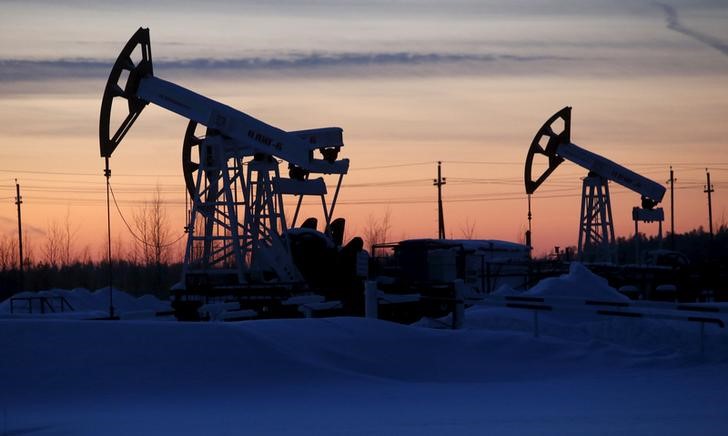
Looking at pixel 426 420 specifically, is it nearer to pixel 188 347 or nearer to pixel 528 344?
pixel 188 347

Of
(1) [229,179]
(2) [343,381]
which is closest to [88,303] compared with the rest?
(1) [229,179]

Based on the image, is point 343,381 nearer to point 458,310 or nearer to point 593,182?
point 458,310

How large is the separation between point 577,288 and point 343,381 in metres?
13.3

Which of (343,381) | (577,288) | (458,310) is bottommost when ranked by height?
(343,381)

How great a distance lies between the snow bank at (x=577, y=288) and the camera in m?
25.5

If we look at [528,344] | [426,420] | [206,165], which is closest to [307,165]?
[206,165]

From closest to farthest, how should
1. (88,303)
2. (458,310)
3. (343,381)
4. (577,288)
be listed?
(343,381) < (458,310) < (577,288) < (88,303)

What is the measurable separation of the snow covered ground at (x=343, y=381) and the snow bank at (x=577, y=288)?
24.0 feet

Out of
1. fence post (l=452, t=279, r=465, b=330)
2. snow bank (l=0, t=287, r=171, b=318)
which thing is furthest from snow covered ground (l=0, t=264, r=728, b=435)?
snow bank (l=0, t=287, r=171, b=318)

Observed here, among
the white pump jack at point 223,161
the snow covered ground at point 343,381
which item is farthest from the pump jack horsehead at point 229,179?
the snow covered ground at point 343,381

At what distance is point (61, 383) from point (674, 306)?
29.3 feet

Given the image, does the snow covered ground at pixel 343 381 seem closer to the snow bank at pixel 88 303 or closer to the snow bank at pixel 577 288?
the snow bank at pixel 577 288

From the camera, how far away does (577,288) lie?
25.9 m

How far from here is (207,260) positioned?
2656cm
